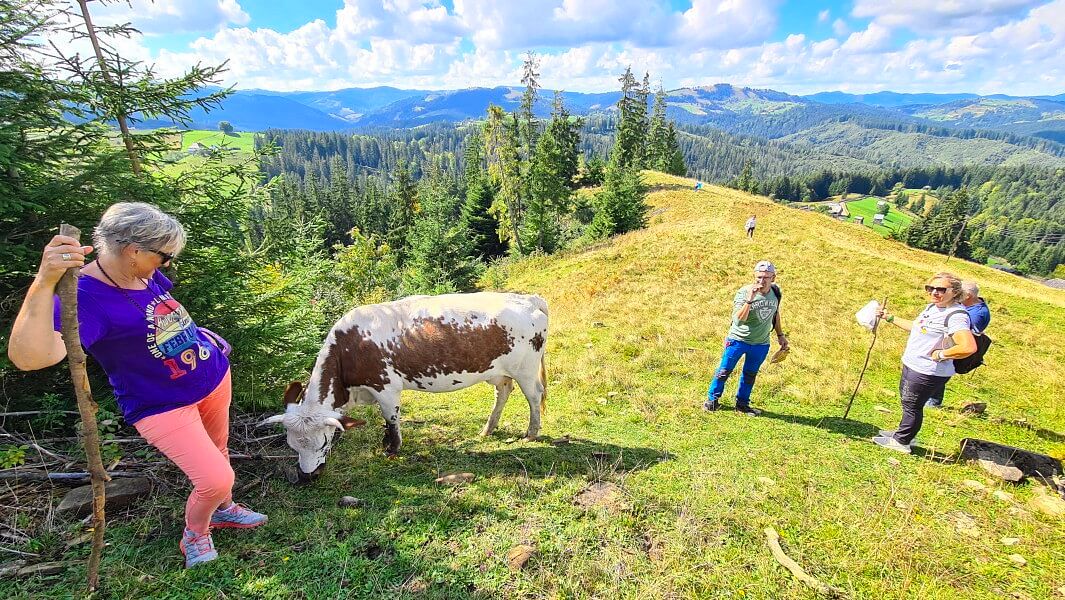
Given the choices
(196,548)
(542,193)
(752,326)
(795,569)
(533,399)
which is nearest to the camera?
(196,548)

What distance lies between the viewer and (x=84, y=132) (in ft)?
15.9

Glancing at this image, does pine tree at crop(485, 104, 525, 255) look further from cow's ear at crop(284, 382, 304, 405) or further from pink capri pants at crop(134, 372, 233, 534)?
pink capri pants at crop(134, 372, 233, 534)

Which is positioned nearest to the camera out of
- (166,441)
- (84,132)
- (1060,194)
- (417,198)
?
(166,441)

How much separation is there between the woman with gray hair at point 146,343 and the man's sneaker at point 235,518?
28 cm

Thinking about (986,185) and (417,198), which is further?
(986,185)

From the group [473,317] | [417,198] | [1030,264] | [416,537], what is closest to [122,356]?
[416,537]

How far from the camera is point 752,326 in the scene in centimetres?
657

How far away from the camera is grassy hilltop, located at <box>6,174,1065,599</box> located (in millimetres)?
3445

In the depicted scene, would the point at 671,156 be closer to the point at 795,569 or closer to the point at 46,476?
the point at 795,569

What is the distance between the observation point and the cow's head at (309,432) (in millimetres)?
4790

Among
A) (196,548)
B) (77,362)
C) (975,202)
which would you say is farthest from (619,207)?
(975,202)

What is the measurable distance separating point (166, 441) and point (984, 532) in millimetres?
7172

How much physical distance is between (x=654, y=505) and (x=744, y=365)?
3528 mm

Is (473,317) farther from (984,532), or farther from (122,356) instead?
(984,532)
